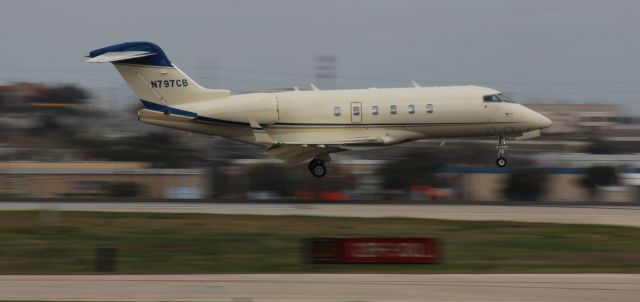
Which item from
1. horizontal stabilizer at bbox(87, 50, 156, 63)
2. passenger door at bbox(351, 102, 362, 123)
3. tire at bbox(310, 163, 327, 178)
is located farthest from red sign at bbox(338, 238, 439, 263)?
horizontal stabilizer at bbox(87, 50, 156, 63)

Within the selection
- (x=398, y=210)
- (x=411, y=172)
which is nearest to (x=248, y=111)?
(x=398, y=210)

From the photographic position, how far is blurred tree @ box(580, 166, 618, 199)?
57156mm

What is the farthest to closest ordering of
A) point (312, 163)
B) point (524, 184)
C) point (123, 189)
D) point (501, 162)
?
point (123, 189) → point (524, 184) → point (312, 163) → point (501, 162)

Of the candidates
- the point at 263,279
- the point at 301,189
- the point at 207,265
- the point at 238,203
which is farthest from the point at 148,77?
the point at 263,279

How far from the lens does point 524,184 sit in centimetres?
5744

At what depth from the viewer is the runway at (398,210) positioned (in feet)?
143

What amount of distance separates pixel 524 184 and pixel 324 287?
3474 cm

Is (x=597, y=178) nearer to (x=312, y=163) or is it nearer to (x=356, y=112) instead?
(x=356, y=112)

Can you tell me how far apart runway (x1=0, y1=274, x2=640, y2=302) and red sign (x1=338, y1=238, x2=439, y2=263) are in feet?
6.23

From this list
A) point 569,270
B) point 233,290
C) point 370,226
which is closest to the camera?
point 233,290

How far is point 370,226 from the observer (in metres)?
39.9

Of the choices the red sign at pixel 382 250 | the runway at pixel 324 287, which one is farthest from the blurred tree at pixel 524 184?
the runway at pixel 324 287

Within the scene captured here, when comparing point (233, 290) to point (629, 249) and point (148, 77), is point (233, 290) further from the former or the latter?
point (148, 77)

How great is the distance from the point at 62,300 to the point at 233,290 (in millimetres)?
4221
